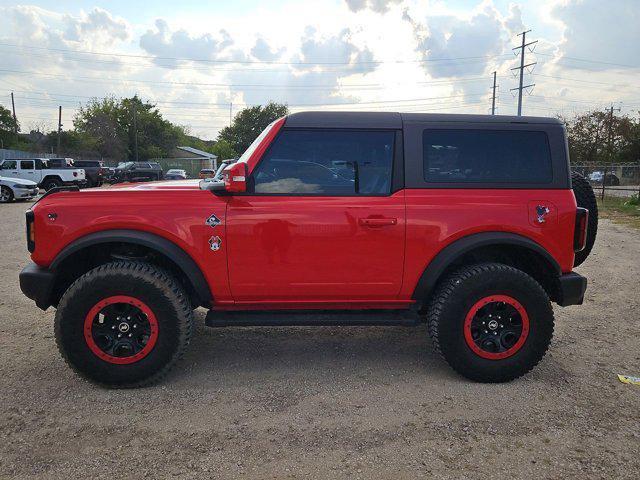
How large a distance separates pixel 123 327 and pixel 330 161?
1944mm

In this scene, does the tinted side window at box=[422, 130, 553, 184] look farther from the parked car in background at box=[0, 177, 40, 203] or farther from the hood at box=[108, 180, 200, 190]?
the parked car in background at box=[0, 177, 40, 203]

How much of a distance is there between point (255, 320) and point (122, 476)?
1.32 m

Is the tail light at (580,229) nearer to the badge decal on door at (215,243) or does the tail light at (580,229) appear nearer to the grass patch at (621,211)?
the badge decal on door at (215,243)

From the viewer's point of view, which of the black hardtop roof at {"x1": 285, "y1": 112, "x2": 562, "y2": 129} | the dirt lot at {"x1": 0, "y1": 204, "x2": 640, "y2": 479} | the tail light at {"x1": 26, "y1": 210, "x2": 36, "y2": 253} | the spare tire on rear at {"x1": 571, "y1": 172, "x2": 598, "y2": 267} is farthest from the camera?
the spare tire on rear at {"x1": 571, "y1": 172, "x2": 598, "y2": 267}

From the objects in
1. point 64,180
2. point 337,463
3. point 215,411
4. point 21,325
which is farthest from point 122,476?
point 64,180

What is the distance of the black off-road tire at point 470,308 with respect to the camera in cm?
342

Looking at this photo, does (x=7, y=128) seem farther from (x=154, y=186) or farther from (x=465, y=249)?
(x=465, y=249)

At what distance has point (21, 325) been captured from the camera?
471 centimetres

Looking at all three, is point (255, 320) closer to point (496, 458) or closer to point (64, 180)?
point (496, 458)

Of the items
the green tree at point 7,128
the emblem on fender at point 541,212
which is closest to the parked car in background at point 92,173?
the emblem on fender at point 541,212

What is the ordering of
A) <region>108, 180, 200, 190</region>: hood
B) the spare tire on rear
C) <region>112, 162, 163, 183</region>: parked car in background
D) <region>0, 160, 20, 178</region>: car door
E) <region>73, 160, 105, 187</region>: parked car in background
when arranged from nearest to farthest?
<region>108, 180, 200, 190</region>: hood
the spare tire on rear
<region>0, 160, 20, 178</region>: car door
<region>73, 160, 105, 187</region>: parked car in background
<region>112, 162, 163, 183</region>: parked car in background

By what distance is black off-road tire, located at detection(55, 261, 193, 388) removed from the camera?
3.32 metres

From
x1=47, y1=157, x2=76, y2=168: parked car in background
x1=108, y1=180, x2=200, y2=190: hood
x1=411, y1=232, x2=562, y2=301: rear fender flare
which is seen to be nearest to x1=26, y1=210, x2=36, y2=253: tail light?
x1=108, y1=180, x2=200, y2=190: hood

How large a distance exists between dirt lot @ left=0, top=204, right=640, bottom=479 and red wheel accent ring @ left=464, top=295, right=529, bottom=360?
249 mm
